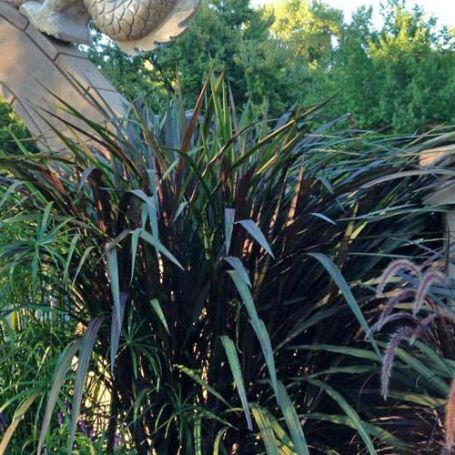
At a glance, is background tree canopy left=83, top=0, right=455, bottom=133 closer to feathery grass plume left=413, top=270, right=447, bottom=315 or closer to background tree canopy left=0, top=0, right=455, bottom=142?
background tree canopy left=0, top=0, right=455, bottom=142

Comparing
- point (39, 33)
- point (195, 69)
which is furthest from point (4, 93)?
point (195, 69)

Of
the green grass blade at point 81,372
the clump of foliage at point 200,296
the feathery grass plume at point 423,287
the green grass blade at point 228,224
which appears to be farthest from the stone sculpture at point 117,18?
the feathery grass plume at point 423,287

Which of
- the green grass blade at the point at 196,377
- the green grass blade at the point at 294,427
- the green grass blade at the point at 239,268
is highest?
the green grass blade at the point at 239,268

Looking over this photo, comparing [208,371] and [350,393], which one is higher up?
[208,371]

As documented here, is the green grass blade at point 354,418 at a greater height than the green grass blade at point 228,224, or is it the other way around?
the green grass blade at point 228,224

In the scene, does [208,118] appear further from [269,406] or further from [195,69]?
[195,69]

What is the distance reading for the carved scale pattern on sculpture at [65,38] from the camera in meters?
5.93

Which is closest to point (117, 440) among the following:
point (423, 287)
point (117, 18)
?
point (423, 287)

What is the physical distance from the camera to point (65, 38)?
6.43 m

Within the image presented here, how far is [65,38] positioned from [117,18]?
0.66 metres

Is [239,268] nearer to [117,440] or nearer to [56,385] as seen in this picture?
[56,385]

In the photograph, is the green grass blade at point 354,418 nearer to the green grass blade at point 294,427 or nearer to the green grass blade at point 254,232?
the green grass blade at point 294,427

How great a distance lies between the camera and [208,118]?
2402 mm

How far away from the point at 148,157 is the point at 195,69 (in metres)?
19.0
